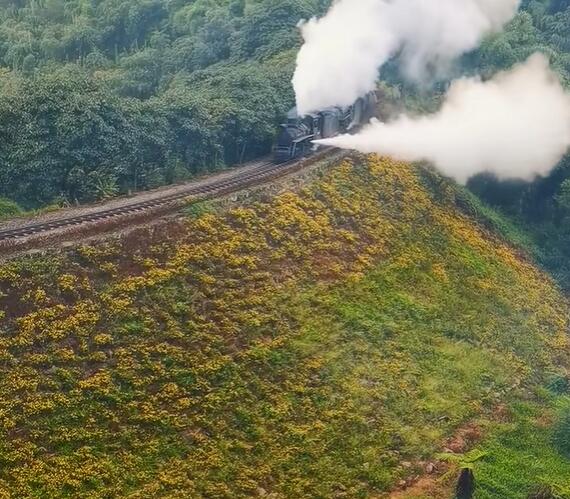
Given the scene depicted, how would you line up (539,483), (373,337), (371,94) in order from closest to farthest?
(539,483) < (373,337) < (371,94)

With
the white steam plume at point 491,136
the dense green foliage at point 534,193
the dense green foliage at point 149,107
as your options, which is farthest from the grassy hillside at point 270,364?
the white steam plume at point 491,136

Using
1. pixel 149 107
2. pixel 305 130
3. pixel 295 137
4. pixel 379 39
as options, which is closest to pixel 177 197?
pixel 149 107

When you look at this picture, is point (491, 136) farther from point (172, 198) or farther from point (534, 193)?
point (172, 198)

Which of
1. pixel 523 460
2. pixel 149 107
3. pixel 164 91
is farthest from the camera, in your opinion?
pixel 164 91

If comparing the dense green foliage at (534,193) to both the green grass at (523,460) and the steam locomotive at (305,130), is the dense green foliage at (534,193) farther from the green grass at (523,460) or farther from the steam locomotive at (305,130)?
the green grass at (523,460)

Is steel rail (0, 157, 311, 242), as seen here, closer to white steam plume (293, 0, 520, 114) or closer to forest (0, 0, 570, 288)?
forest (0, 0, 570, 288)

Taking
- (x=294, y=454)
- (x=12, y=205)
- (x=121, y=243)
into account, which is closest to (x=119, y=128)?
(x=12, y=205)

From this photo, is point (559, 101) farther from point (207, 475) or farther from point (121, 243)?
point (207, 475)

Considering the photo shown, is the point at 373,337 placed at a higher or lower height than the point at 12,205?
lower
